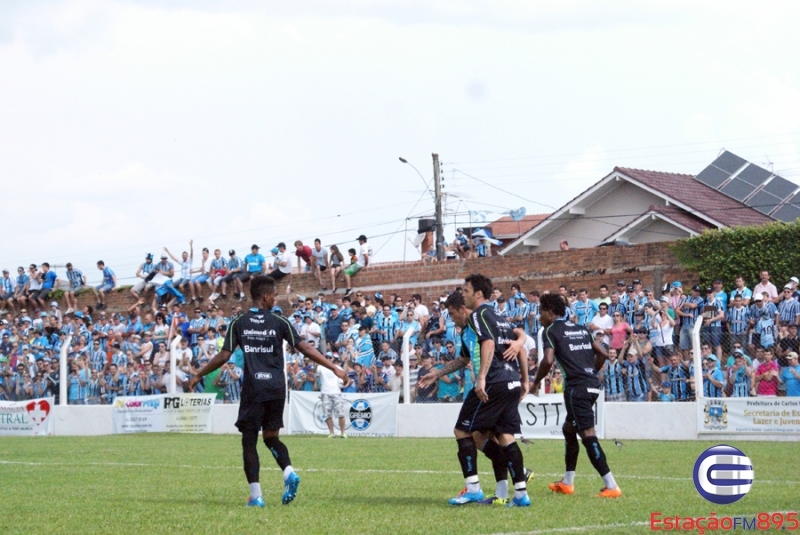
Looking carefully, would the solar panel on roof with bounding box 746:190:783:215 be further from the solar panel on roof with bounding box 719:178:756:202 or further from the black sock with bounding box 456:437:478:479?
the black sock with bounding box 456:437:478:479

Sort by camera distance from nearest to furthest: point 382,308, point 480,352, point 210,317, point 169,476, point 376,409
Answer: point 480,352 → point 169,476 → point 376,409 → point 382,308 → point 210,317

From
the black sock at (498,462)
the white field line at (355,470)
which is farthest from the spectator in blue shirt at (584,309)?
the black sock at (498,462)

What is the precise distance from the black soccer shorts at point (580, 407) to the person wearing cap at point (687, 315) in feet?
33.9

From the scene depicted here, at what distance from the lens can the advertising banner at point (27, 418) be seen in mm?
27922

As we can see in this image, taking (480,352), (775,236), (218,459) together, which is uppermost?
(775,236)

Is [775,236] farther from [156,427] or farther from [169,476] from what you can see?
[169,476]

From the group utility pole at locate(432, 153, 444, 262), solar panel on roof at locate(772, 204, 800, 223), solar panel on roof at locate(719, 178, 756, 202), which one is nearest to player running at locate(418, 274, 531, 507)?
solar panel on roof at locate(772, 204, 800, 223)

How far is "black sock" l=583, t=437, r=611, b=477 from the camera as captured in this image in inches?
384

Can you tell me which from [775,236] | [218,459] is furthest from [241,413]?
[775,236]

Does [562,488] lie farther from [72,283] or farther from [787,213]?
[72,283]

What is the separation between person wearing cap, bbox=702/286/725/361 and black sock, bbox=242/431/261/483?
1235cm

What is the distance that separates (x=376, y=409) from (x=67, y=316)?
51.9 ft

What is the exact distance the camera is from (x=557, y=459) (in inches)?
593

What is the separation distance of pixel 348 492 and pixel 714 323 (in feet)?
38.0
